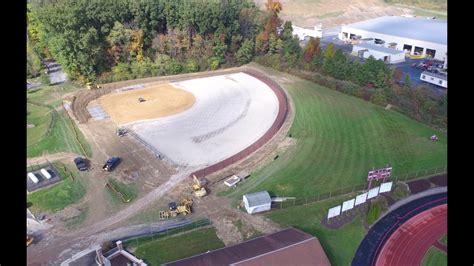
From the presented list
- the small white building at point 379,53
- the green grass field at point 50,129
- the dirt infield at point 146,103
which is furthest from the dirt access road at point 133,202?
the small white building at point 379,53

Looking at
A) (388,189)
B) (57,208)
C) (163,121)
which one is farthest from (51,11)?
(388,189)

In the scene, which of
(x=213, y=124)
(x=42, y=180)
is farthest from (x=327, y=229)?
(x=42, y=180)

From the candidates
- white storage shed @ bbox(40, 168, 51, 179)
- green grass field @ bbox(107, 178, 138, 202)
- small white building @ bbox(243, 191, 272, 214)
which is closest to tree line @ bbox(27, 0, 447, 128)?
white storage shed @ bbox(40, 168, 51, 179)

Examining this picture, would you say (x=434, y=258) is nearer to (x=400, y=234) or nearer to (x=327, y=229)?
(x=400, y=234)

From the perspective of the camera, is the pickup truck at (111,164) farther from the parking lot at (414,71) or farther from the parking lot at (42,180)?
the parking lot at (414,71)

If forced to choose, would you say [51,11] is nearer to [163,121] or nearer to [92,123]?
[92,123]

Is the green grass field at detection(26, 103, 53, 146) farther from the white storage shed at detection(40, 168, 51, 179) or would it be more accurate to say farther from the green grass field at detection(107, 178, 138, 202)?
the green grass field at detection(107, 178, 138, 202)
